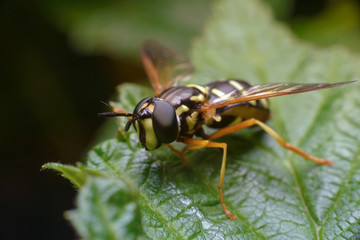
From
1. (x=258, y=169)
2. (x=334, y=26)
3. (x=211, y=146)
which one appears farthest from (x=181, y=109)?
(x=334, y=26)

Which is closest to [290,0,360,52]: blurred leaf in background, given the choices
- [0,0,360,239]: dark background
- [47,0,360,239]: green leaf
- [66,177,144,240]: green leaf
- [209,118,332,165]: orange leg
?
[0,0,360,239]: dark background

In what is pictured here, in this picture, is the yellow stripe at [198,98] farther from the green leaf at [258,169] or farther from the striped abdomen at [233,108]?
the green leaf at [258,169]

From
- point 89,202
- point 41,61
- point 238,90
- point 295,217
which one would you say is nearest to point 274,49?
point 238,90

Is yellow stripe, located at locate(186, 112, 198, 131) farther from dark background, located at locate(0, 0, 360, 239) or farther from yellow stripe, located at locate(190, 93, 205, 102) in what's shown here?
dark background, located at locate(0, 0, 360, 239)

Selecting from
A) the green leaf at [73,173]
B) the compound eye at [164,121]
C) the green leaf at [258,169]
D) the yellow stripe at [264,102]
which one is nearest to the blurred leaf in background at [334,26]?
the green leaf at [258,169]

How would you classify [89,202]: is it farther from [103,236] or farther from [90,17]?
[90,17]

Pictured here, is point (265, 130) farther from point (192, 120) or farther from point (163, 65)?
point (163, 65)
